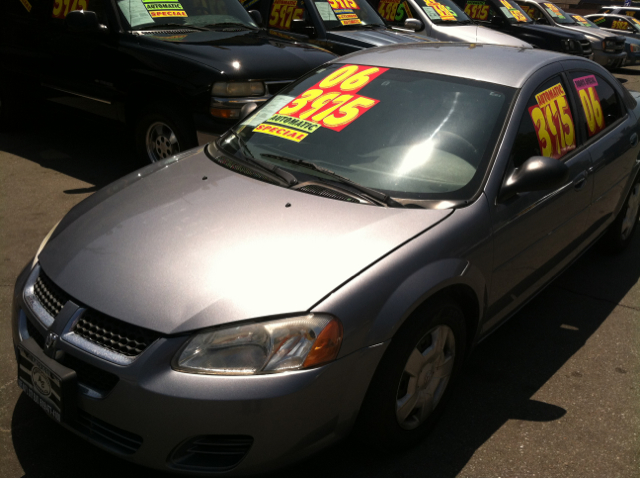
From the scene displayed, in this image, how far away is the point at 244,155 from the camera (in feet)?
10.7

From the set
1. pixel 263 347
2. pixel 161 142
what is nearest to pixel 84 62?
pixel 161 142

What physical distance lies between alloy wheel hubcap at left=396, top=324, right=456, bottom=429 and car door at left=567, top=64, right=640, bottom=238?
1590 millimetres

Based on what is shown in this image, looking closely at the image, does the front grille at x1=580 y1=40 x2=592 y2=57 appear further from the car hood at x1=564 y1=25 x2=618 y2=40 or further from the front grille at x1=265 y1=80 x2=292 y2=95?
the front grille at x1=265 y1=80 x2=292 y2=95

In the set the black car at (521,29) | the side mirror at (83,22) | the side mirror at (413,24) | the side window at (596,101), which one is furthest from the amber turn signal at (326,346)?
the black car at (521,29)

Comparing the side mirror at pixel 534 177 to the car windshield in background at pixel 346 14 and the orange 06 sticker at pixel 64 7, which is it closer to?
the orange 06 sticker at pixel 64 7

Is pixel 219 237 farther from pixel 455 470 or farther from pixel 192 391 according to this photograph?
pixel 455 470

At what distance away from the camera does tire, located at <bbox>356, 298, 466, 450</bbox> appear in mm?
2363

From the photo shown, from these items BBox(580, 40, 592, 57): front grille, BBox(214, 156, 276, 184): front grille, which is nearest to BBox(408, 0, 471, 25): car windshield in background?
BBox(580, 40, 592, 57): front grille

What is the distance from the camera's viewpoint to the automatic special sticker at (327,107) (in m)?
3.22

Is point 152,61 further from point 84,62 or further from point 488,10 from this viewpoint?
point 488,10

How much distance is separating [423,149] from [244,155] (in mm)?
887

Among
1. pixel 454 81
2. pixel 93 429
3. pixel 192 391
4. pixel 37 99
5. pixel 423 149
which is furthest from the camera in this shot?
pixel 37 99

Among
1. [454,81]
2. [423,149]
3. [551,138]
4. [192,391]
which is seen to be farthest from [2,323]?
[551,138]

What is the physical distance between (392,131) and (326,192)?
0.51 m
